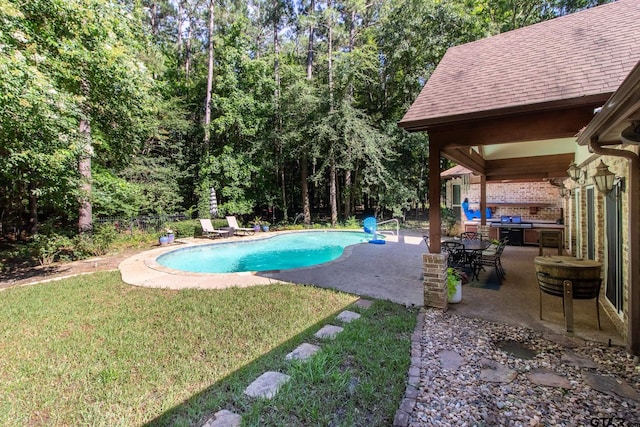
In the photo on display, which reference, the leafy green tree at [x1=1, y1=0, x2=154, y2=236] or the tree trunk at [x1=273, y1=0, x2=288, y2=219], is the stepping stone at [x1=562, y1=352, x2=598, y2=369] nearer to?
the leafy green tree at [x1=1, y1=0, x2=154, y2=236]

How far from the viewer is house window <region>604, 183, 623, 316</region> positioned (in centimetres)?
379

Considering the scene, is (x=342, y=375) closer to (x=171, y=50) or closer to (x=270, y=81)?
(x=270, y=81)

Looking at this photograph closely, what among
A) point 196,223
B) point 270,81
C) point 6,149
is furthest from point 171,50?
point 6,149

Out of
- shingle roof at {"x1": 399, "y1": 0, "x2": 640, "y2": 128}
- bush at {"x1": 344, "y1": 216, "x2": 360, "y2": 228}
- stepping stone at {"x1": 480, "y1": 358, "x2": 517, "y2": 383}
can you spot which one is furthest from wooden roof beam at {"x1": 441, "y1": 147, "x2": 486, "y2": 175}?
bush at {"x1": 344, "y1": 216, "x2": 360, "y2": 228}

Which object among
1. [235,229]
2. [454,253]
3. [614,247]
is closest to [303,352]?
[614,247]

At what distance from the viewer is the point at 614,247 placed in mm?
3980

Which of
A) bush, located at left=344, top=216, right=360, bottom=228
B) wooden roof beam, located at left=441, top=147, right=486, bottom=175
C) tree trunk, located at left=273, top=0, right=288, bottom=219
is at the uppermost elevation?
tree trunk, located at left=273, top=0, right=288, bottom=219

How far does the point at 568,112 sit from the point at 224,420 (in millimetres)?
4856

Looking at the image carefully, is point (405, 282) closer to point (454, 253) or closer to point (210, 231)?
point (454, 253)

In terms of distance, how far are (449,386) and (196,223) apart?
1304cm

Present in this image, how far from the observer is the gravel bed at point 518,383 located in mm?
2271

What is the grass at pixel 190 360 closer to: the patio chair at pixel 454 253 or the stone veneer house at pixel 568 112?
the stone veneer house at pixel 568 112

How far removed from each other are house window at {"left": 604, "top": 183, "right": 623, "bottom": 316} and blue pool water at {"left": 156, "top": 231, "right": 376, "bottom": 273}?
6605 millimetres

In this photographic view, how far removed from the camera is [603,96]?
10.6 feet
